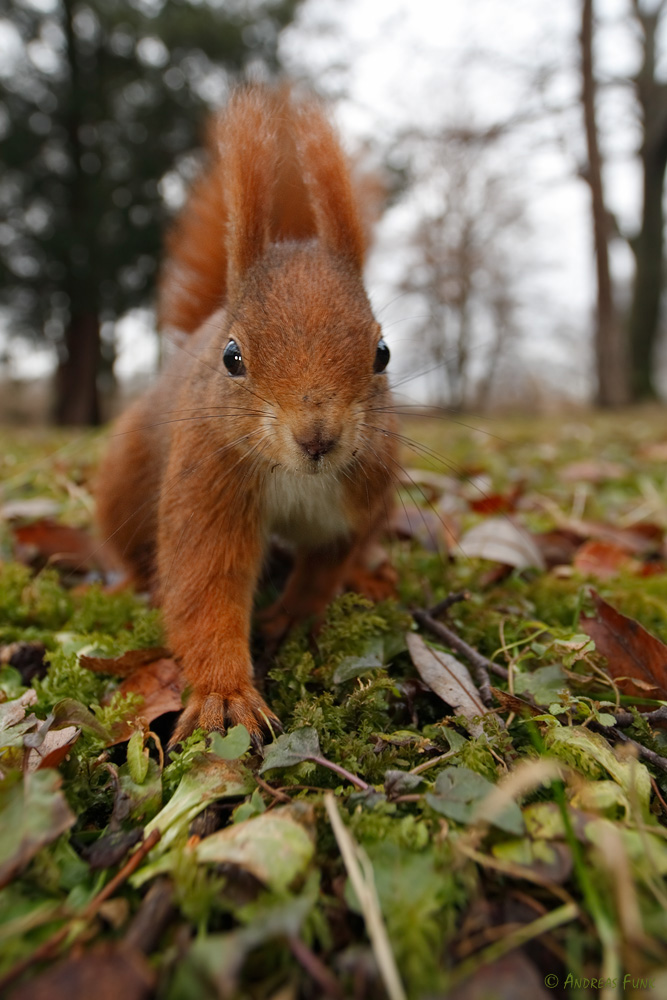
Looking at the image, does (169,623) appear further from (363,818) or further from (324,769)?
(363,818)

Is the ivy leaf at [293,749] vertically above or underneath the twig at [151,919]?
above

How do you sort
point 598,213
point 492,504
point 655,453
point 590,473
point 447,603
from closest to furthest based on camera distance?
point 447,603
point 492,504
point 590,473
point 655,453
point 598,213

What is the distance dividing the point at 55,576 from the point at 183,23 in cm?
1157

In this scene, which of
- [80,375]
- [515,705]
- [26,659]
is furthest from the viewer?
[80,375]

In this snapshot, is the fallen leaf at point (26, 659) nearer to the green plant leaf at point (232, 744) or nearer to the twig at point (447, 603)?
the green plant leaf at point (232, 744)

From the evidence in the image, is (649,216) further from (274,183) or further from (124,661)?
(124,661)

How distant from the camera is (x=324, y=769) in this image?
0.99 m

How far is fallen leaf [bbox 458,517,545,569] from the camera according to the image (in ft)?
6.02

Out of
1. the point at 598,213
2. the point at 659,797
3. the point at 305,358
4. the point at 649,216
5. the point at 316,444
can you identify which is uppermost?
the point at 649,216

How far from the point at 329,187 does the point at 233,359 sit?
0.52 metres

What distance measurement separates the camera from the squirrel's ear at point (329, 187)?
1.53m

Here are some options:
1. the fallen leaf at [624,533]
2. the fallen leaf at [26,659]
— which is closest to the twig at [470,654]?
the fallen leaf at [26,659]

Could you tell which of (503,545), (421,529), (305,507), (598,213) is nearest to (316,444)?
(305,507)

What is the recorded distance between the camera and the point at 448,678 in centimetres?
123
